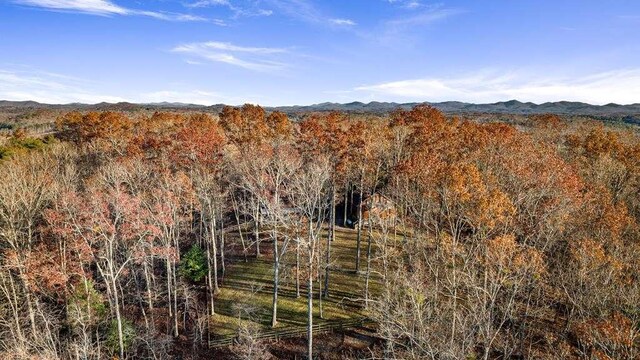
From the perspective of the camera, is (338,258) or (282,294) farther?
(338,258)

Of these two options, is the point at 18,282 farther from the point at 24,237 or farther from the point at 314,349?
the point at 314,349

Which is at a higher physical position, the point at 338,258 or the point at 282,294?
the point at 338,258

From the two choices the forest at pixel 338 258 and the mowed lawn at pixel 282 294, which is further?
the mowed lawn at pixel 282 294

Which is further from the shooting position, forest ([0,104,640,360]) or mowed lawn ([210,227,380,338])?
mowed lawn ([210,227,380,338])
